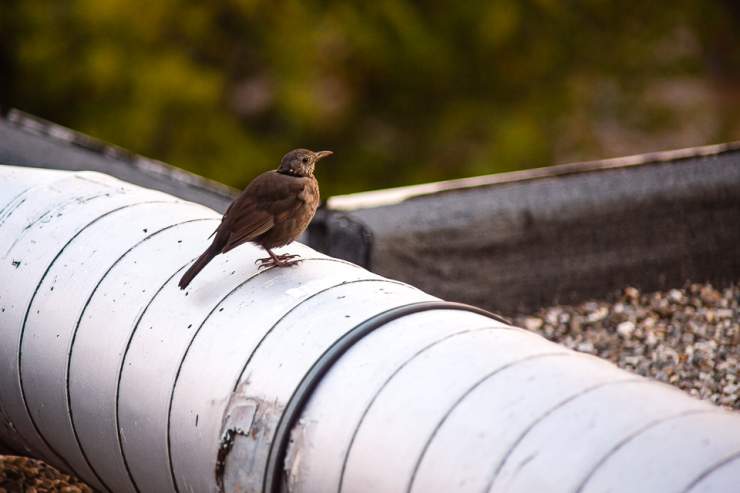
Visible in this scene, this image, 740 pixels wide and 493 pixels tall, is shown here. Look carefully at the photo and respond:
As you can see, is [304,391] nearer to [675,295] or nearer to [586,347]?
[586,347]

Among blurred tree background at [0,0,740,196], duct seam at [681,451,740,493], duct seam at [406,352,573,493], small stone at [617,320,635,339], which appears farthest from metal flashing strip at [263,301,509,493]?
blurred tree background at [0,0,740,196]

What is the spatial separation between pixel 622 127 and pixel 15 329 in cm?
1159

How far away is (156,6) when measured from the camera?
1259cm

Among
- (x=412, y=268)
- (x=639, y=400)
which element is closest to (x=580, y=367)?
(x=639, y=400)

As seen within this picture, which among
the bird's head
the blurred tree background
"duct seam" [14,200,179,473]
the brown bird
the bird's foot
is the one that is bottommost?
"duct seam" [14,200,179,473]

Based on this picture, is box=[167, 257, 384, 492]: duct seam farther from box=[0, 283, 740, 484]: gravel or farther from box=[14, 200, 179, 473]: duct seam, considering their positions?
box=[0, 283, 740, 484]: gravel

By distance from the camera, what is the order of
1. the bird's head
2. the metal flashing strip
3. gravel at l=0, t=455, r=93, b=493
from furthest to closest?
gravel at l=0, t=455, r=93, b=493
the bird's head
the metal flashing strip

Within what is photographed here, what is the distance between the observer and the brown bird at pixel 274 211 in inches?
129

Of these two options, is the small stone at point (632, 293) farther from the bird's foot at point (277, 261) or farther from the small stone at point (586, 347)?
the bird's foot at point (277, 261)

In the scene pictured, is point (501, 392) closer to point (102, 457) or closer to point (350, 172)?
point (102, 457)

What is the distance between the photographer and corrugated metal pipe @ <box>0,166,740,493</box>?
2.35m

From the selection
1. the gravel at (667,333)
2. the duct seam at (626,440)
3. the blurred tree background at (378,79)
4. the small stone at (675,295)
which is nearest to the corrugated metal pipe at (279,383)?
the duct seam at (626,440)

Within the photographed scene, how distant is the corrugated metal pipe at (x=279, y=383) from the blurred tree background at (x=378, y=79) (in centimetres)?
872

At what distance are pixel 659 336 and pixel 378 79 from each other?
28.0 ft
